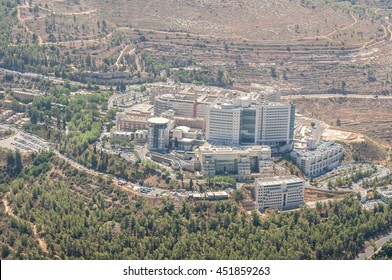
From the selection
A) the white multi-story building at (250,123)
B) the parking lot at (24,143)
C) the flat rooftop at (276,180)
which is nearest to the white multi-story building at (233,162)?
the flat rooftop at (276,180)

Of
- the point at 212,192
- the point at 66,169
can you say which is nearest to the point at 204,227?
the point at 212,192

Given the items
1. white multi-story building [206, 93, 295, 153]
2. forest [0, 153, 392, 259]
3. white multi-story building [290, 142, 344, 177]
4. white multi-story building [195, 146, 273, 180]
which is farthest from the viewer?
white multi-story building [206, 93, 295, 153]

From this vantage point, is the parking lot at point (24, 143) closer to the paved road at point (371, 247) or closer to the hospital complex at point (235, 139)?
the hospital complex at point (235, 139)

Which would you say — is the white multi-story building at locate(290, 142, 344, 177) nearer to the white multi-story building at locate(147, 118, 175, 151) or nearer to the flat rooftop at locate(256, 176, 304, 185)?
the flat rooftop at locate(256, 176, 304, 185)

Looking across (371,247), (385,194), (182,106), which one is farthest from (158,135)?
(371,247)

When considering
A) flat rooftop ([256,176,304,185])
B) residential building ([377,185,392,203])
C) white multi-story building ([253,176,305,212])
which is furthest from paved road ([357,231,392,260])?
flat rooftop ([256,176,304,185])
